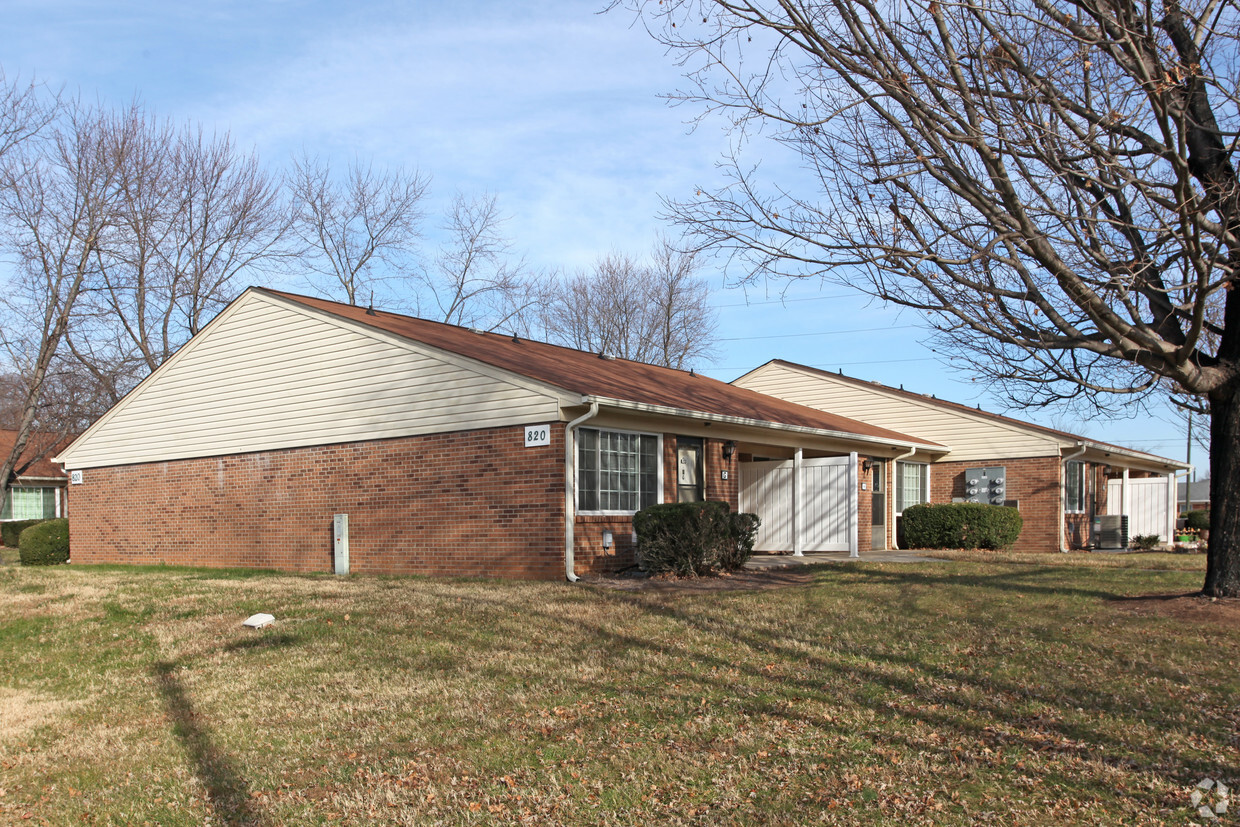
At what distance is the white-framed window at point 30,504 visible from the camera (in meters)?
31.0

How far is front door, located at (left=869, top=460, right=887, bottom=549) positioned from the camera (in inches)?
857

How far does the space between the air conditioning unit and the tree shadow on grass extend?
23.4 metres

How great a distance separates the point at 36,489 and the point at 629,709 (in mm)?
31824

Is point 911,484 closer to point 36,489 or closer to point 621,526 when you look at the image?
point 621,526

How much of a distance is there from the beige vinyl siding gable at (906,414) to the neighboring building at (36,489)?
74.3 feet

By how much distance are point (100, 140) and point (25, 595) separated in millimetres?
15515

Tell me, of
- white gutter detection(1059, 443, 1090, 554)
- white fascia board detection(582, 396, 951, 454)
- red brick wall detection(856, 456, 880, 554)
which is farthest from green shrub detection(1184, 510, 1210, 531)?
red brick wall detection(856, 456, 880, 554)

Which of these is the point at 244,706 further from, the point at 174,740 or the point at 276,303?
the point at 276,303

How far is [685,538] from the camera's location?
13250 millimetres

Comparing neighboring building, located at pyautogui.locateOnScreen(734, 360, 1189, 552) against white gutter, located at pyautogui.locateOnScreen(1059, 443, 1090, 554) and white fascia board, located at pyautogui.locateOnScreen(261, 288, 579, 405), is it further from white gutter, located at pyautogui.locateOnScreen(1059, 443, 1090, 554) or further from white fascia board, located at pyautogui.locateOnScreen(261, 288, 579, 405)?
white fascia board, located at pyautogui.locateOnScreen(261, 288, 579, 405)

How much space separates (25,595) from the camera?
13203mm

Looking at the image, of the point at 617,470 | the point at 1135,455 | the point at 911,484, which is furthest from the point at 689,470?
the point at 1135,455

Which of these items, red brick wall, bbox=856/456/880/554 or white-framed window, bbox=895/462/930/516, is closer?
red brick wall, bbox=856/456/880/554

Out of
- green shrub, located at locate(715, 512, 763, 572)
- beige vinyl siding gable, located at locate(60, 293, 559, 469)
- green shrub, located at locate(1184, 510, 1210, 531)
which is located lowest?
green shrub, located at locate(1184, 510, 1210, 531)
